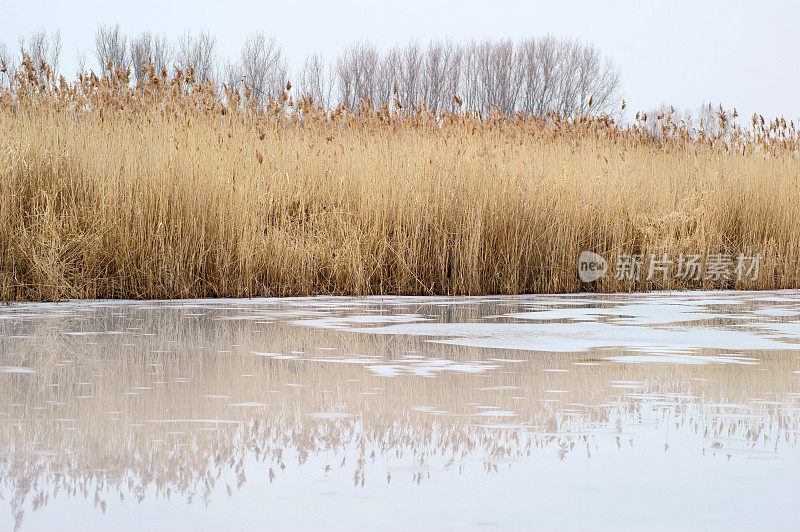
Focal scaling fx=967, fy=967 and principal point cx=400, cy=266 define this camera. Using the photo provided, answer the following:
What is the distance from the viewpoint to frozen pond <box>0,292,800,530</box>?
190cm

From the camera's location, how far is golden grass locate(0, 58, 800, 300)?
6.92 m

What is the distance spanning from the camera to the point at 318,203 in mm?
8156

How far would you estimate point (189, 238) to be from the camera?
6969mm

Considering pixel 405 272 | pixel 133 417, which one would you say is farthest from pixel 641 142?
pixel 133 417

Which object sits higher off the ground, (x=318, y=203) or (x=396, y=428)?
(x=318, y=203)

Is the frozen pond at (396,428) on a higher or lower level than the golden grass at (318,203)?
lower

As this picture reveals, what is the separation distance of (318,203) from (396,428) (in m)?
5.69

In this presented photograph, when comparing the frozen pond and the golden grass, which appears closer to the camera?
the frozen pond

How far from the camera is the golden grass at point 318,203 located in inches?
272

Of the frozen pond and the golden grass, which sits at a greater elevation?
the golden grass

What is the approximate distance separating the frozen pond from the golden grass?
1.98 metres

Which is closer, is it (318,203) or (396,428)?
(396,428)

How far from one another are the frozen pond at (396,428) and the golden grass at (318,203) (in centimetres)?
198

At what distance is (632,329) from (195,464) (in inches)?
→ 132
